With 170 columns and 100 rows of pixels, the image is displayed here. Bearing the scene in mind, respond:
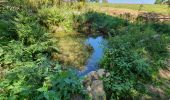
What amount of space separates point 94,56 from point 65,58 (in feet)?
4.74

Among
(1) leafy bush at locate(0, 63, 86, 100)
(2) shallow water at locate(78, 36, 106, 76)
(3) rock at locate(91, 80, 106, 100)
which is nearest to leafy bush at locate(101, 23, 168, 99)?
(3) rock at locate(91, 80, 106, 100)

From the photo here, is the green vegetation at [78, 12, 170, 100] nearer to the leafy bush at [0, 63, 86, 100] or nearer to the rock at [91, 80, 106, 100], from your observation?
the rock at [91, 80, 106, 100]

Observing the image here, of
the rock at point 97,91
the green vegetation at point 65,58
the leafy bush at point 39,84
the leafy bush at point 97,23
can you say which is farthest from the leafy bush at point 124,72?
the leafy bush at point 97,23

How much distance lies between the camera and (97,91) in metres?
6.63

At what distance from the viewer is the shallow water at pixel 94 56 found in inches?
401

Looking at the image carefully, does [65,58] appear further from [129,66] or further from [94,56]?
[129,66]

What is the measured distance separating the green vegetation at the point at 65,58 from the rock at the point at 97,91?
17.1 inches

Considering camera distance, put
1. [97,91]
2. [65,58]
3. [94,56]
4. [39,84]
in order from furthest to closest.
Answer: [94,56]
[65,58]
[97,91]
[39,84]

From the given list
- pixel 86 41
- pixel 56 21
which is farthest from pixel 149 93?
pixel 56 21

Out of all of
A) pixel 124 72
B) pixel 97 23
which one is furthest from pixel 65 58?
pixel 97 23

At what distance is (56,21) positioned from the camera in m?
17.2

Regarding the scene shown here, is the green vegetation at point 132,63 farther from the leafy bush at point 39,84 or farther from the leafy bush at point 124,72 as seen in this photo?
the leafy bush at point 39,84

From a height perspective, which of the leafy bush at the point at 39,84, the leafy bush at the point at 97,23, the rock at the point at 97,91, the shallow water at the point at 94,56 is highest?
the leafy bush at the point at 39,84

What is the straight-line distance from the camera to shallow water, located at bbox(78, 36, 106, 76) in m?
10.2
